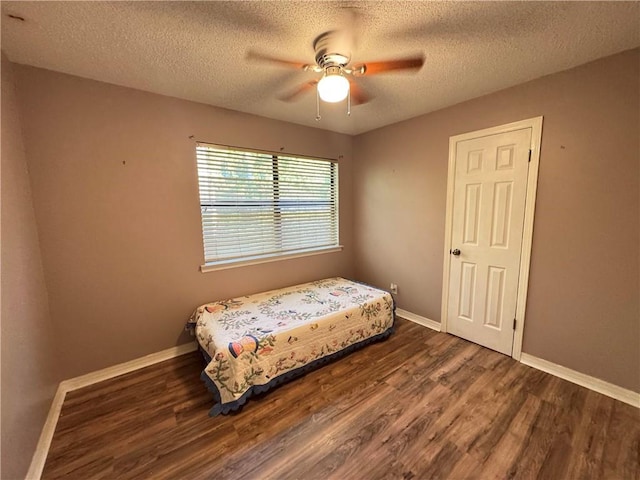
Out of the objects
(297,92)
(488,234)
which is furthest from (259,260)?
(488,234)

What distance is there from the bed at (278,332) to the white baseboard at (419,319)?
0.55 metres

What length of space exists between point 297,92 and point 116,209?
1.73 meters

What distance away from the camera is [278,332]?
2025 mm

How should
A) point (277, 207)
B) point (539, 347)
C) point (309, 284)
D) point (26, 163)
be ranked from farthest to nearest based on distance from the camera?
point (309, 284)
point (277, 207)
point (539, 347)
point (26, 163)

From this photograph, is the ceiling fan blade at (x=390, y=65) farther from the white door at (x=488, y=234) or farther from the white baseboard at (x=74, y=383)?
the white baseboard at (x=74, y=383)

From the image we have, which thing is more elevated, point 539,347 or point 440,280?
point 440,280

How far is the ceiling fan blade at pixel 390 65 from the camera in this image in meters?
1.59

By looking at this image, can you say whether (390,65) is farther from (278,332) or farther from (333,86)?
(278,332)

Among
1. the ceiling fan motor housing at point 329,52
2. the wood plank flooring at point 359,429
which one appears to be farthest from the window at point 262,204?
the ceiling fan motor housing at point 329,52

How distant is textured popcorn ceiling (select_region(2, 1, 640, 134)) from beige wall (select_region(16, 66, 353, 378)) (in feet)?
0.76

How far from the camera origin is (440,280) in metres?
2.86

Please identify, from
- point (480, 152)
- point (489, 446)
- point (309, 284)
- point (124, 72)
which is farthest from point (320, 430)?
point (124, 72)

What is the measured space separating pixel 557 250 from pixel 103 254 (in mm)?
3561

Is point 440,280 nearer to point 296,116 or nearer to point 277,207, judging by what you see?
point 277,207
